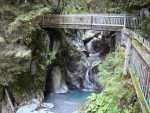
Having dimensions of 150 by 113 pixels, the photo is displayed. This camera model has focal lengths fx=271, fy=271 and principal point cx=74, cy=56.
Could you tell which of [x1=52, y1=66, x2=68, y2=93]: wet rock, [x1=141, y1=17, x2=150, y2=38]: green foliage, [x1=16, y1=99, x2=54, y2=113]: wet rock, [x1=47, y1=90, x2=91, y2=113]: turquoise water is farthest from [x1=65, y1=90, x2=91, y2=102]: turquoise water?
[x1=141, y1=17, x2=150, y2=38]: green foliage

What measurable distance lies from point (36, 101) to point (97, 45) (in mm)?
8254

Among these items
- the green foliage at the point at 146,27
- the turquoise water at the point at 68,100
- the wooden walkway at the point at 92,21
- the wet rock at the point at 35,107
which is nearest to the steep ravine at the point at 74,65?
the turquoise water at the point at 68,100

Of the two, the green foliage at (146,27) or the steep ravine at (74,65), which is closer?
the green foliage at (146,27)

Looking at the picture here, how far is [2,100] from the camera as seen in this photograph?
51.3 ft

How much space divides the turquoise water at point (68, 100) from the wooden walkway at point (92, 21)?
462cm

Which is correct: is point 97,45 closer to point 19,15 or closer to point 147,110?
point 19,15

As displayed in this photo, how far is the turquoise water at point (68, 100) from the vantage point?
15.7 metres

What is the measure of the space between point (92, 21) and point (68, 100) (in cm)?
522

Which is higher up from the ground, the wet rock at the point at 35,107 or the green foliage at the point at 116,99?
the green foliage at the point at 116,99

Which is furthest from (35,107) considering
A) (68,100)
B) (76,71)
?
(76,71)

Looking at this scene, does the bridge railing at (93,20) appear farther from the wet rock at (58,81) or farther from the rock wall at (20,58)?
the wet rock at (58,81)

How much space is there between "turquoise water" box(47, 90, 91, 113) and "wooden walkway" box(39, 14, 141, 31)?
4622 millimetres

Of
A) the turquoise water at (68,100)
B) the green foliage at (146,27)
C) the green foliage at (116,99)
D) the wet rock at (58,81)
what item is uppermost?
the green foliage at (146,27)

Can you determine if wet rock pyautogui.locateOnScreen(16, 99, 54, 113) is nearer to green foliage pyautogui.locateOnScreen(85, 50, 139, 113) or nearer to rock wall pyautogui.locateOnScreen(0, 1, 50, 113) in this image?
rock wall pyautogui.locateOnScreen(0, 1, 50, 113)
